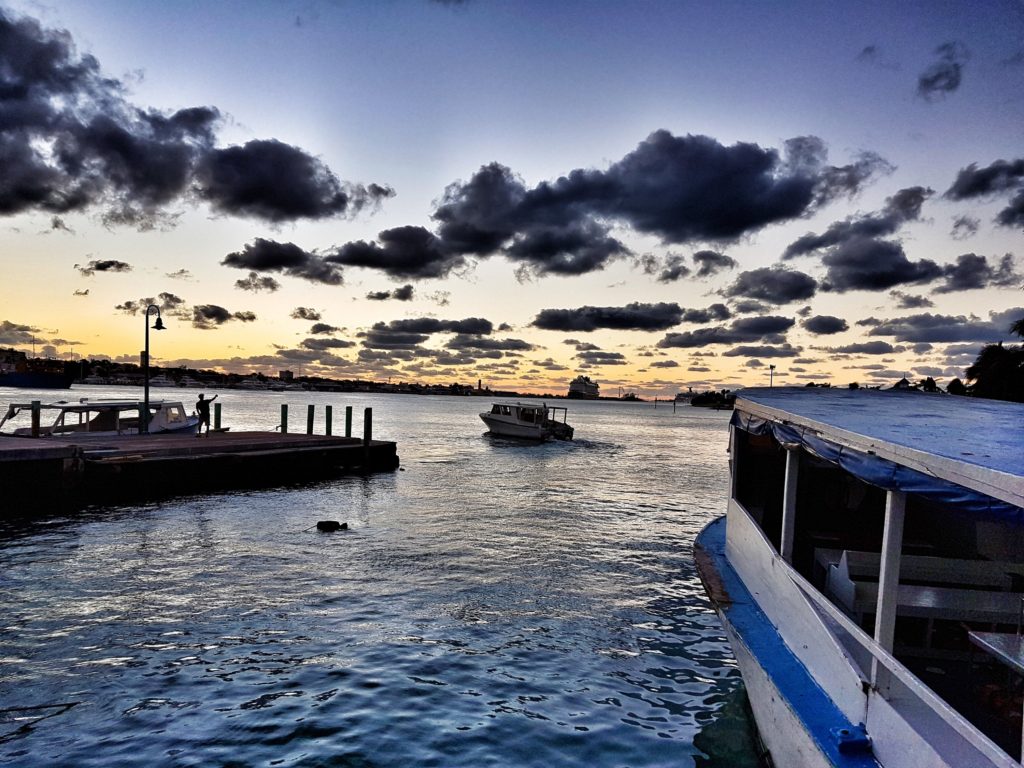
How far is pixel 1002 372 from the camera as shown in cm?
5359

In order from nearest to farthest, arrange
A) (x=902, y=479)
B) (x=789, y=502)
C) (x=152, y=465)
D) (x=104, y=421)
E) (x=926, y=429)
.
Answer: (x=902, y=479)
(x=926, y=429)
(x=789, y=502)
(x=152, y=465)
(x=104, y=421)

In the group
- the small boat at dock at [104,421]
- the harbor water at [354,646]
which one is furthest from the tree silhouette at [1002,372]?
the small boat at dock at [104,421]

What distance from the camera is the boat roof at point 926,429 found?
11.4 feet

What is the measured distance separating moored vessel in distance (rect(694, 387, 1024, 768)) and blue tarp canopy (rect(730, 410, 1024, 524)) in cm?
1

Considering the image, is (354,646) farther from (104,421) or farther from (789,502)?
(104,421)

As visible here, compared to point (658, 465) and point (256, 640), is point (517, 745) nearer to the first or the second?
point (256, 640)

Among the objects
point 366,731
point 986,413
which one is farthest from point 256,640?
point 986,413

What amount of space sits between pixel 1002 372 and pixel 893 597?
63.6 meters

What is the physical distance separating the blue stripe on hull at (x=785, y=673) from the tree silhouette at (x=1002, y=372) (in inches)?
2119

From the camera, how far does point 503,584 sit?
44.1 ft

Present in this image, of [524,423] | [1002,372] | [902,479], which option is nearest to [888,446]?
[902,479]

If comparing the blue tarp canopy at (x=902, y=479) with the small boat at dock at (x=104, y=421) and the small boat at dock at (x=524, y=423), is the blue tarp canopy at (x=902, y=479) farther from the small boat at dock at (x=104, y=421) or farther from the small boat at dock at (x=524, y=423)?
the small boat at dock at (x=524, y=423)

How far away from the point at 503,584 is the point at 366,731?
6.41 metres

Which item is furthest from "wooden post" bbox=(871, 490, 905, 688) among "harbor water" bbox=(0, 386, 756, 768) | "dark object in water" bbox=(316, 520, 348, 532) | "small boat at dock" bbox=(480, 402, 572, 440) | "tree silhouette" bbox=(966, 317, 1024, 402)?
"tree silhouette" bbox=(966, 317, 1024, 402)
